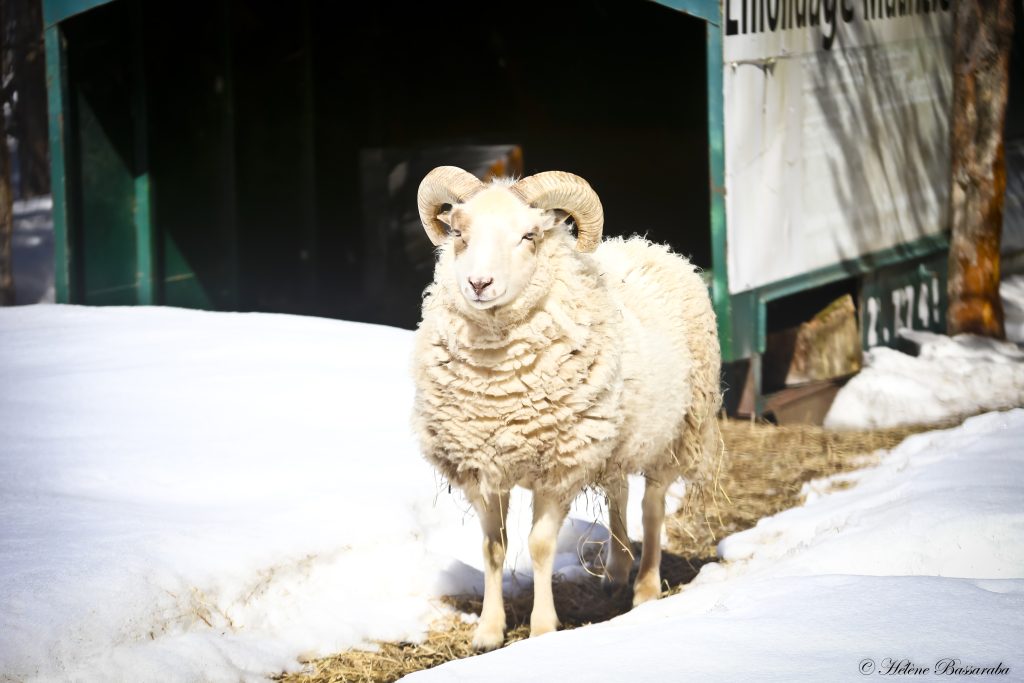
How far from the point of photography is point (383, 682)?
446 cm

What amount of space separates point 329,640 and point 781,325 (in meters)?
6.21

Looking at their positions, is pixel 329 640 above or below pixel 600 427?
below

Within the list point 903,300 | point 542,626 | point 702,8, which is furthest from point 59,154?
point 903,300

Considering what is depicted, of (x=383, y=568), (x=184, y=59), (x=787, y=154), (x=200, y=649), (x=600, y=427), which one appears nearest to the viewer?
(x=200, y=649)

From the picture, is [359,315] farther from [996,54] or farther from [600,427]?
[600,427]

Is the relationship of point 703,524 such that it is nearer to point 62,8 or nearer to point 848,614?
point 848,614

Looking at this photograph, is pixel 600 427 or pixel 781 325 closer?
pixel 600 427

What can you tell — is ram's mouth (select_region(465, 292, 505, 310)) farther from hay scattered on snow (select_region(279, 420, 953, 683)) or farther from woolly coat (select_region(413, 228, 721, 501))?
hay scattered on snow (select_region(279, 420, 953, 683))

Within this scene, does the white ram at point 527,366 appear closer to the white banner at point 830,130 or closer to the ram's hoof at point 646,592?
the ram's hoof at point 646,592

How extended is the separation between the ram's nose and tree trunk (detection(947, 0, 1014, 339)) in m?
7.09

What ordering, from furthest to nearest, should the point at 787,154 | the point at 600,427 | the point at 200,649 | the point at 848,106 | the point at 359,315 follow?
the point at 359,315 → the point at 848,106 → the point at 787,154 → the point at 600,427 → the point at 200,649

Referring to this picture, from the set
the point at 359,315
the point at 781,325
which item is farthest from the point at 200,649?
the point at 359,315

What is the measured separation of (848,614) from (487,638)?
1516mm

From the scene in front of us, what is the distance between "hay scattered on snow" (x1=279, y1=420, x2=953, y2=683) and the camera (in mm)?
4625
